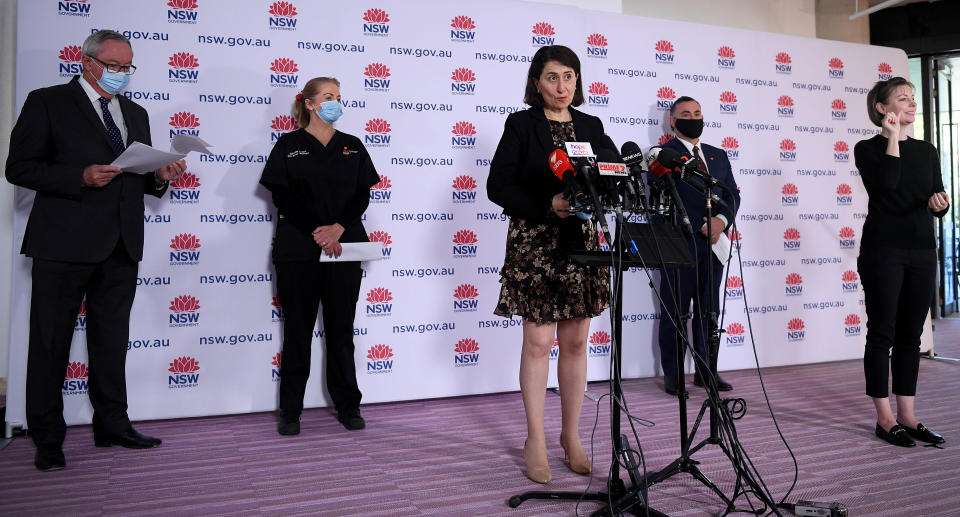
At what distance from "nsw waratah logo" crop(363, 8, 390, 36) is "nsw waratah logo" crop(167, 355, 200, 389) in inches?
87.3

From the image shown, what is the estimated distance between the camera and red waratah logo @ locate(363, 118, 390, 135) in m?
4.37

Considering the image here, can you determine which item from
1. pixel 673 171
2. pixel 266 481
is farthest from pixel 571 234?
pixel 266 481

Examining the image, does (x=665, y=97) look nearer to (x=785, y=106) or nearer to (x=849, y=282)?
(x=785, y=106)

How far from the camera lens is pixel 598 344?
16.0 ft

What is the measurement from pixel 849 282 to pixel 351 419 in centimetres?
422

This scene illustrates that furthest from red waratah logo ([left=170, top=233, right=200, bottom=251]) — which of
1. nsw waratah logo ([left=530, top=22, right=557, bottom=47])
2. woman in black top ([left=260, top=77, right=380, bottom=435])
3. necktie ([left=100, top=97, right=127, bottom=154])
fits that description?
nsw waratah logo ([left=530, top=22, right=557, bottom=47])

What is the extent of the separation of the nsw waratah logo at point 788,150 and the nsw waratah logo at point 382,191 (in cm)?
317

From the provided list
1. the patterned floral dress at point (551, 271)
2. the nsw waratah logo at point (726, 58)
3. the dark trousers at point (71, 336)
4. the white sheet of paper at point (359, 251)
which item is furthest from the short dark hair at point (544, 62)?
the nsw waratah logo at point (726, 58)

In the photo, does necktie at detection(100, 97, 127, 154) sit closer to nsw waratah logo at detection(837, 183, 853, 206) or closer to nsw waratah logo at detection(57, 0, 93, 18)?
nsw waratah logo at detection(57, 0, 93, 18)

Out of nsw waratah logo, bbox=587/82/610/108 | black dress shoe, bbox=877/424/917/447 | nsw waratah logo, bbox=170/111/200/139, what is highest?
nsw waratah logo, bbox=587/82/610/108

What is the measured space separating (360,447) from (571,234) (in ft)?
5.02

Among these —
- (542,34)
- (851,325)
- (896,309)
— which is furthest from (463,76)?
(851,325)

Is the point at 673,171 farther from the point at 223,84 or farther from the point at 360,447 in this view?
the point at 223,84

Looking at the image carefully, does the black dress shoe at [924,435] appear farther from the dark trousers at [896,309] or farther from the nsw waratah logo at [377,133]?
the nsw waratah logo at [377,133]
